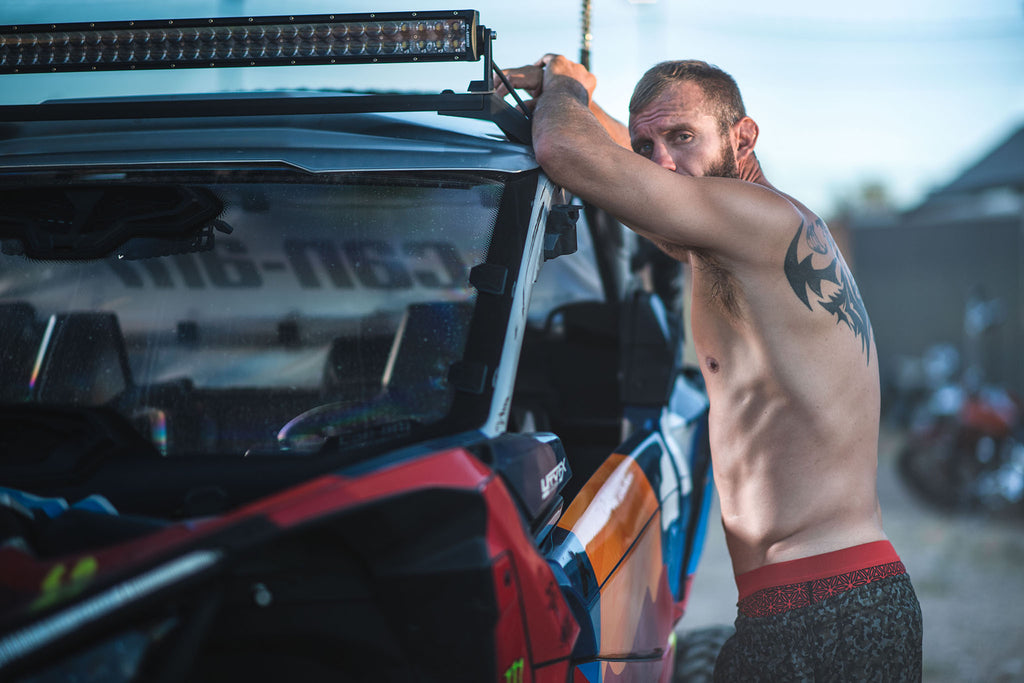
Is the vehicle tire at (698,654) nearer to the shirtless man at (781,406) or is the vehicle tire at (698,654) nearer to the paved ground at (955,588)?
the shirtless man at (781,406)

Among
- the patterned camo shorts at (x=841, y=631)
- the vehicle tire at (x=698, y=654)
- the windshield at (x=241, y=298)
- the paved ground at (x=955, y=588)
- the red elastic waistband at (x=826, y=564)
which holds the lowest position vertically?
the paved ground at (x=955, y=588)

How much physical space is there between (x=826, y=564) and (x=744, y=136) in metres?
1.20

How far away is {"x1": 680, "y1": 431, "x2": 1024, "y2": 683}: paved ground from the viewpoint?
4406 millimetres

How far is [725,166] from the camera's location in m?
2.30

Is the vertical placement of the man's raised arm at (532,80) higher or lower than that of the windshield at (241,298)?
higher

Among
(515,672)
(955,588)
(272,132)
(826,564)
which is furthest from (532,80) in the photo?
(955,588)

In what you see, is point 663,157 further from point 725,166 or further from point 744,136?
point 744,136

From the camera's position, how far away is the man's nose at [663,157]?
224cm

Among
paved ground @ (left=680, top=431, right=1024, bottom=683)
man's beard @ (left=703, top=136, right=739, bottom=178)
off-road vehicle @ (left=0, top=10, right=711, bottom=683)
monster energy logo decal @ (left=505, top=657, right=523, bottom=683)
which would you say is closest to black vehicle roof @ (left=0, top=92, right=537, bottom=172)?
off-road vehicle @ (left=0, top=10, right=711, bottom=683)

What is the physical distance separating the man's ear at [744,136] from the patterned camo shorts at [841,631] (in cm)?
118

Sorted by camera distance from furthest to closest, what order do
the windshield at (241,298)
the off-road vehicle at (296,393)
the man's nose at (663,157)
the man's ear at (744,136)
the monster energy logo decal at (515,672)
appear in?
the man's ear at (744,136), the man's nose at (663,157), the windshield at (241,298), the monster energy logo decal at (515,672), the off-road vehicle at (296,393)

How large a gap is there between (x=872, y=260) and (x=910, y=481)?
33.8ft

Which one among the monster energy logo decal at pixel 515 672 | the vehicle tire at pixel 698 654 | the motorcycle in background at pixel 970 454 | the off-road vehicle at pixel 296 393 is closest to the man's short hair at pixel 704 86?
the off-road vehicle at pixel 296 393

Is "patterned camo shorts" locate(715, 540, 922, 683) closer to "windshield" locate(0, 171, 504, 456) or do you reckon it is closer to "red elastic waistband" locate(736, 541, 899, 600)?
"red elastic waistband" locate(736, 541, 899, 600)
